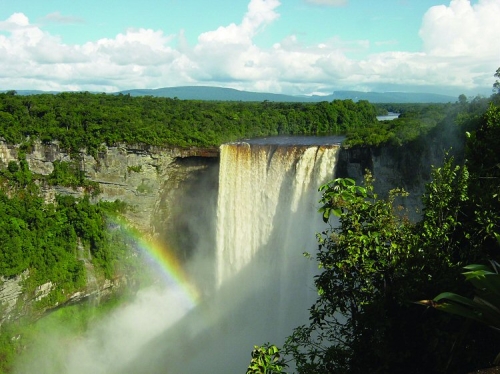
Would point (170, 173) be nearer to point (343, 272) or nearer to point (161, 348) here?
point (161, 348)

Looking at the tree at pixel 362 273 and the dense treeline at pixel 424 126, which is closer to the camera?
the tree at pixel 362 273

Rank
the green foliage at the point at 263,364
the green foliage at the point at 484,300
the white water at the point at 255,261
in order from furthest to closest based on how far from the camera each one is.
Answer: the white water at the point at 255,261 → the green foliage at the point at 263,364 → the green foliage at the point at 484,300

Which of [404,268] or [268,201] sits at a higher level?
[404,268]

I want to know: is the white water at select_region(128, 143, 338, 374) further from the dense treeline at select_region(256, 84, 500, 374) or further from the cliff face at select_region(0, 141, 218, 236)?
the dense treeline at select_region(256, 84, 500, 374)

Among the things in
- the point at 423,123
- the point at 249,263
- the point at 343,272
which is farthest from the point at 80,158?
the point at 343,272

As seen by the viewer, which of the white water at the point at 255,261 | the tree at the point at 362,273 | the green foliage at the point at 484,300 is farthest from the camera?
the white water at the point at 255,261

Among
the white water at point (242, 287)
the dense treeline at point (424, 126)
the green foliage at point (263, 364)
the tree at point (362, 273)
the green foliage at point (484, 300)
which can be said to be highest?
the dense treeline at point (424, 126)

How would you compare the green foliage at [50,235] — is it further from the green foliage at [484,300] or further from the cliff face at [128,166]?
the green foliage at [484,300]

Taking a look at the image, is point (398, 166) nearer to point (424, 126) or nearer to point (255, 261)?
point (424, 126)

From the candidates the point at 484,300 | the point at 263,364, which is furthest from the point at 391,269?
the point at 484,300

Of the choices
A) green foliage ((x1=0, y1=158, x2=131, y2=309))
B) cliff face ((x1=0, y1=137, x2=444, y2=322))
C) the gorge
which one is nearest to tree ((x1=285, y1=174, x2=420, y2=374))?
the gorge

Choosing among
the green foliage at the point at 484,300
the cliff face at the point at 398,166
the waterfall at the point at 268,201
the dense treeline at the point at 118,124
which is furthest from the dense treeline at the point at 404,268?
the dense treeline at the point at 118,124
